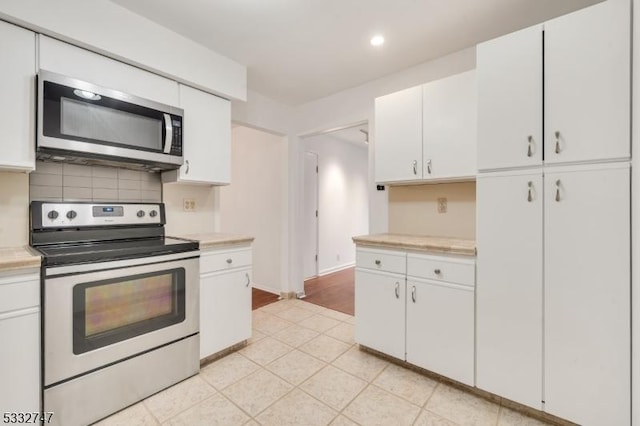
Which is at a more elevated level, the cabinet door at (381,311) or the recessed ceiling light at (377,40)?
the recessed ceiling light at (377,40)

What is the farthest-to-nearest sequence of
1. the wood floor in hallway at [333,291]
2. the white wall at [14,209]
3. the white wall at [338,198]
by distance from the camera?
the white wall at [338,198] → the wood floor in hallway at [333,291] → the white wall at [14,209]

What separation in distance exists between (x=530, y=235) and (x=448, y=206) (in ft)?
2.85

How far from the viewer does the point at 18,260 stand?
1.27 metres

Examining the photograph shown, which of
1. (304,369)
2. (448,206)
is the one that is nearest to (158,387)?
(304,369)

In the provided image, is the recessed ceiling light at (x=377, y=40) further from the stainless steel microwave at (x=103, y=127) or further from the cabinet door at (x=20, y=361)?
the cabinet door at (x=20, y=361)

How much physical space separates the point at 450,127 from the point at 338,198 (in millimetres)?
3307

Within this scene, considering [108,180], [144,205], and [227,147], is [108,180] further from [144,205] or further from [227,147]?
[227,147]

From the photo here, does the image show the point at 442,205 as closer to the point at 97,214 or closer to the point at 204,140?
the point at 204,140

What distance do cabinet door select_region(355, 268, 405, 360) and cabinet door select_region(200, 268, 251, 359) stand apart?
3.06 ft

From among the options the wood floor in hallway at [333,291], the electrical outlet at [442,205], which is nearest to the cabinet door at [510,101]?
the electrical outlet at [442,205]

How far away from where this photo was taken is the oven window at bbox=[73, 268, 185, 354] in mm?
1488

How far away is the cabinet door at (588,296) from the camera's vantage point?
4.35ft

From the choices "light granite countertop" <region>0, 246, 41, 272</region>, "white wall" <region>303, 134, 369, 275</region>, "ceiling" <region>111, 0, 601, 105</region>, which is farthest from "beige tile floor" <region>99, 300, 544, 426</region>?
"white wall" <region>303, 134, 369, 275</region>

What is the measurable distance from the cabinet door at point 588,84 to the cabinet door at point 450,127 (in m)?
0.51
